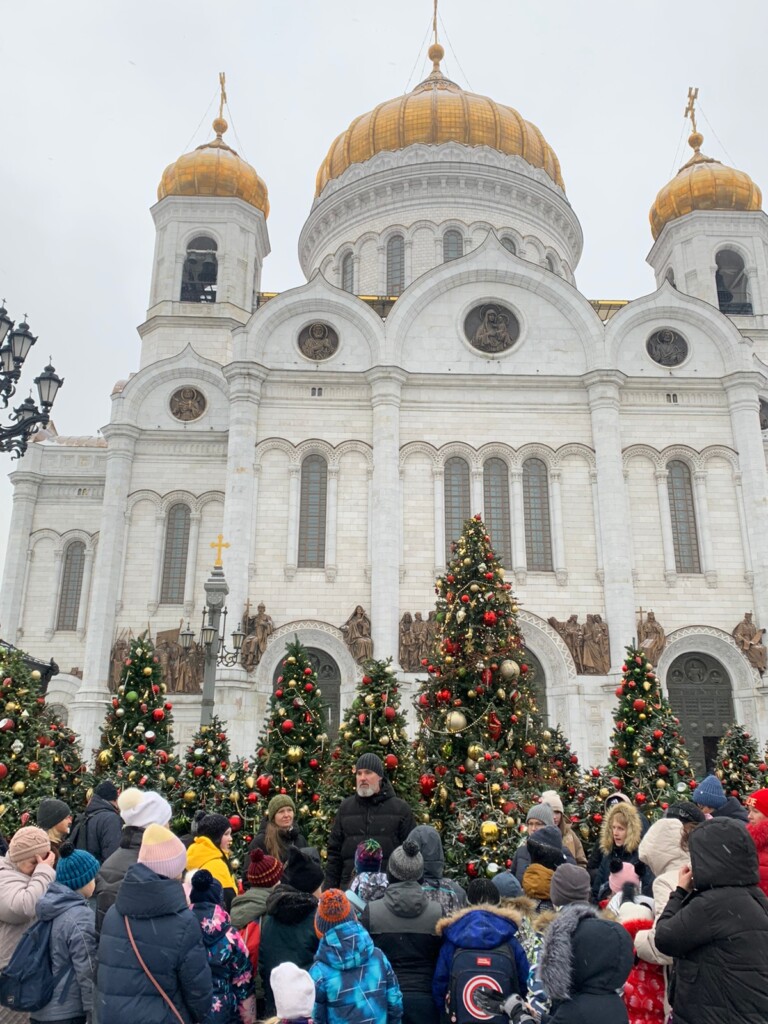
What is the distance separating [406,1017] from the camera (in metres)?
4.81

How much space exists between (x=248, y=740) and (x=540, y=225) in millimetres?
24124

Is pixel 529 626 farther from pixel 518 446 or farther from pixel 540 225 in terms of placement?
pixel 540 225

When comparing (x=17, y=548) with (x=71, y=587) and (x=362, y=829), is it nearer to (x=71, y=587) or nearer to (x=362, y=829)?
(x=71, y=587)

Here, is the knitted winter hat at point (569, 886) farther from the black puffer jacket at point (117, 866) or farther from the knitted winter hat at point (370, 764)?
the knitted winter hat at point (370, 764)

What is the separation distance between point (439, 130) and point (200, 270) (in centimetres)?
1186

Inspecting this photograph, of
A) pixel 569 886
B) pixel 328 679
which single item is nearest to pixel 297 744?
pixel 569 886

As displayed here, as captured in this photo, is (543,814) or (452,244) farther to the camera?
(452,244)

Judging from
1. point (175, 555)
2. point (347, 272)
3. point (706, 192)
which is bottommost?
point (175, 555)

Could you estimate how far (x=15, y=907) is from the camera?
5113mm

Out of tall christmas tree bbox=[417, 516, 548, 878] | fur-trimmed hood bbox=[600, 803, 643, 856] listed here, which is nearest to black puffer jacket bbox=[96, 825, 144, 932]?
fur-trimmed hood bbox=[600, 803, 643, 856]

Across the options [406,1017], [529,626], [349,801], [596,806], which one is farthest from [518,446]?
[406,1017]

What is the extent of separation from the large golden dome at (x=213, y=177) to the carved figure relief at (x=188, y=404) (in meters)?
8.59

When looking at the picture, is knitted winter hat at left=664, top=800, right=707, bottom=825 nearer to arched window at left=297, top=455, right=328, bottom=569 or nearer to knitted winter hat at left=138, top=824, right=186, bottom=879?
knitted winter hat at left=138, top=824, right=186, bottom=879

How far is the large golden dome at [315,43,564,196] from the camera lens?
112ft
